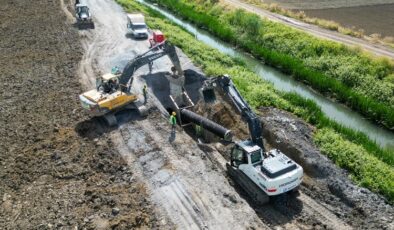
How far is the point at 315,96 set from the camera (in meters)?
33.6

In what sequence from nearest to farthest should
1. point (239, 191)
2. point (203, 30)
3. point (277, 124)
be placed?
point (239, 191) → point (277, 124) → point (203, 30)

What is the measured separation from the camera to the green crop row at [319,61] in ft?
102

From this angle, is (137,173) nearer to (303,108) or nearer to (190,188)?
(190,188)

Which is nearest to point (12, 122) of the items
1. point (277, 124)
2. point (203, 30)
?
point (277, 124)

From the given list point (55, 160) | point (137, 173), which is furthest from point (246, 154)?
point (55, 160)

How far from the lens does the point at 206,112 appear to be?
27.5 metres

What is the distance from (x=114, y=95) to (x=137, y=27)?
1757cm

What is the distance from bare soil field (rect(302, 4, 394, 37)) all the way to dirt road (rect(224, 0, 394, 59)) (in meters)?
5.18

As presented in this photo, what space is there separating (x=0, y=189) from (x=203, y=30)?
110 feet

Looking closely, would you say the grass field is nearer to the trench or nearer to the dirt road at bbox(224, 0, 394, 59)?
the dirt road at bbox(224, 0, 394, 59)

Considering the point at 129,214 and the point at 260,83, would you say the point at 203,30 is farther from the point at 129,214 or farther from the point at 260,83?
the point at 129,214

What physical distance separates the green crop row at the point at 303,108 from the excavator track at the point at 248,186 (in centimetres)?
521

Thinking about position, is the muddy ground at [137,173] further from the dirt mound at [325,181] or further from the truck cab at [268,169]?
the truck cab at [268,169]

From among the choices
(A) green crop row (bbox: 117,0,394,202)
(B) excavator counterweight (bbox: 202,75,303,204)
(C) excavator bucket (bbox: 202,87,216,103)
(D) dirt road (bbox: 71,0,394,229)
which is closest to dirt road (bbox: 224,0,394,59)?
(A) green crop row (bbox: 117,0,394,202)
